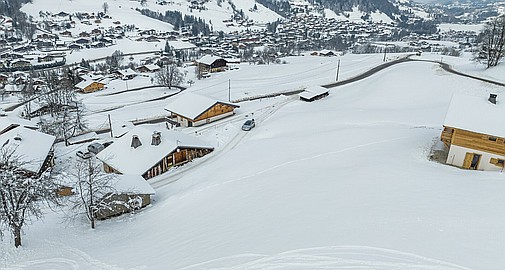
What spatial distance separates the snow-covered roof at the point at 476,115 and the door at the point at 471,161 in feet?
6.38

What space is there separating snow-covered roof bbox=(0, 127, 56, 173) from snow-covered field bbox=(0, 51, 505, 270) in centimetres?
938

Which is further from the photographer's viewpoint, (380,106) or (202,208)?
(380,106)

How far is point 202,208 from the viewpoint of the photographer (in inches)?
850

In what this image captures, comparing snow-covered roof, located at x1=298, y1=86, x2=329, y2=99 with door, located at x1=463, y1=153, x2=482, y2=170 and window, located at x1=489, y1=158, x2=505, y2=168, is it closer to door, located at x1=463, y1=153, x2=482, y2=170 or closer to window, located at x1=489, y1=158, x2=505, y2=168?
door, located at x1=463, y1=153, x2=482, y2=170

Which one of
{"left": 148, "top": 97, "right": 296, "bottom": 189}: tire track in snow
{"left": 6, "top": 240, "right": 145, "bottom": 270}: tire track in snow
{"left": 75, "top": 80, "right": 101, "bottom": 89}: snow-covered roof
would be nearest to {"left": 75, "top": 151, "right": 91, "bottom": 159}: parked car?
{"left": 148, "top": 97, "right": 296, "bottom": 189}: tire track in snow

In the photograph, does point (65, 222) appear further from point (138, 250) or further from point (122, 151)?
point (122, 151)

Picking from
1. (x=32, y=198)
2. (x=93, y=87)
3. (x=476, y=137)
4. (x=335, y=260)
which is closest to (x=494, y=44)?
(x=476, y=137)

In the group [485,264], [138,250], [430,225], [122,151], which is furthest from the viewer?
[122,151]

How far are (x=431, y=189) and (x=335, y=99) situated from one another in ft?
112

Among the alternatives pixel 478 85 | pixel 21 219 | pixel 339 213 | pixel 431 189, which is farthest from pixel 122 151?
pixel 478 85

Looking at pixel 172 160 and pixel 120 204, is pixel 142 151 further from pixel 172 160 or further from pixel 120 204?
pixel 120 204

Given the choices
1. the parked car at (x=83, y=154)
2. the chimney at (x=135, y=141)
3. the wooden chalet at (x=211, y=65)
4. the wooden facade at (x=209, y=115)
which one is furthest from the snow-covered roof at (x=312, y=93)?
the wooden chalet at (x=211, y=65)

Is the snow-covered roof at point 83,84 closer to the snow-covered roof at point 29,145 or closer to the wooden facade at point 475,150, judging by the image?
the snow-covered roof at point 29,145

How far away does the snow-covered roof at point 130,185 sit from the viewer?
2442cm
